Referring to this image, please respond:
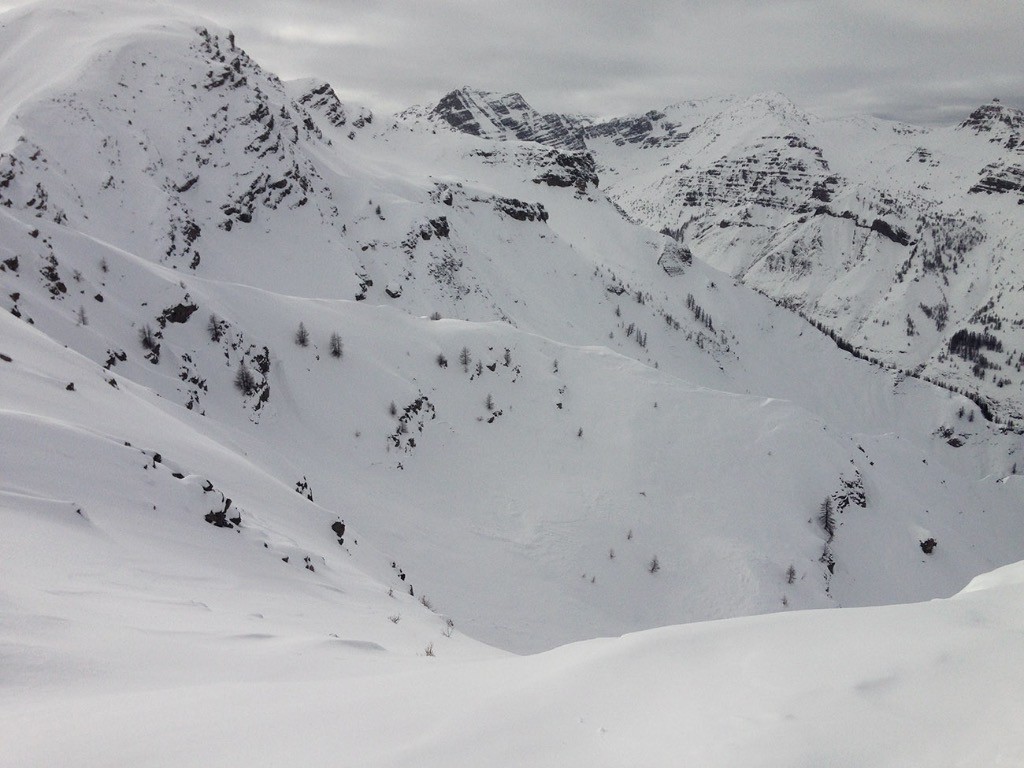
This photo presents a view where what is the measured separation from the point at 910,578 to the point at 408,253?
4685 cm

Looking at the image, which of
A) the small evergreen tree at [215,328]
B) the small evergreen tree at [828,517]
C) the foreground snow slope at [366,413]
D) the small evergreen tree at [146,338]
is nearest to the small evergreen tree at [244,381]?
the foreground snow slope at [366,413]

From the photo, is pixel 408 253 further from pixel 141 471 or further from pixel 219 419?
pixel 141 471

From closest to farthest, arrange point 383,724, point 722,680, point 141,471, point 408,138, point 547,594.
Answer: point 383,724, point 722,680, point 141,471, point 547,594, point 408,138

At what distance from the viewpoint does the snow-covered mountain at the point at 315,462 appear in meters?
4.80

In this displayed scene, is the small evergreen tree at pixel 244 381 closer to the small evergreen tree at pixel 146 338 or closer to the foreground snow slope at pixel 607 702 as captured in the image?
the small evergreen tree at pixel 146 338

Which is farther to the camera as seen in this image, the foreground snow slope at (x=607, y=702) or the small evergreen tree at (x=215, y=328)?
the small evergreen tree at (x=215, y=328)

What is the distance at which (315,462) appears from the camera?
746 inches

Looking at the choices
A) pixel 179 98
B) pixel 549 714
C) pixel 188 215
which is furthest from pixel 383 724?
pixel 179 98

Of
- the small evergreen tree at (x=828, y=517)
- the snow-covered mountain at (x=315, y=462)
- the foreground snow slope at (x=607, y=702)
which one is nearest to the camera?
the foreground snow slope at (x=607, y=702)

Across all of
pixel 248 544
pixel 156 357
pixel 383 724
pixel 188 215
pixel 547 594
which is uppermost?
pixel 188 215

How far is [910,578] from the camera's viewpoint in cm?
2469

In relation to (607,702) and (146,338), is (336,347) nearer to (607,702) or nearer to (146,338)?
(146,338)

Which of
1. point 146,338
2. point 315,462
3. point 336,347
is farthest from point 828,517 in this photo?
point 146,338

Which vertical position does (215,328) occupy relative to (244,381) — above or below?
above
